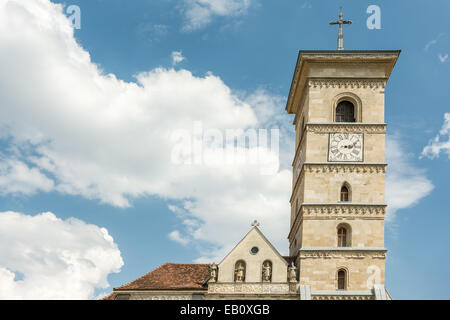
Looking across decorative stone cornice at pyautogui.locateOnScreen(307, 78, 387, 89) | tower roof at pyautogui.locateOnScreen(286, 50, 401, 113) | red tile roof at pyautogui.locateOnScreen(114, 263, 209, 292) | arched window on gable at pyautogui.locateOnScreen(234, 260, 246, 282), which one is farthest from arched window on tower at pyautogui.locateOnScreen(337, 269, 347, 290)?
tower roof at pyautogui.locateOnScreen(286, 50, 401, 113)

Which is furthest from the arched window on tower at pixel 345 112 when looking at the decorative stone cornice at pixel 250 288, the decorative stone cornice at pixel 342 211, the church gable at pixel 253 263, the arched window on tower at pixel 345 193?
the decorative stone cornice at pixel 250 288

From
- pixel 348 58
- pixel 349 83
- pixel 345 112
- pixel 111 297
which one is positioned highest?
pixel 348 58

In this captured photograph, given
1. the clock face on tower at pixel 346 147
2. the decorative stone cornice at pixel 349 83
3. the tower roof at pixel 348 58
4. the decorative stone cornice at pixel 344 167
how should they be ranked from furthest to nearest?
the decorative stone cornice at pixel 349 83
the tower roof at pixel 348 58
the clock face on tower at pixel 346 147
the decorative stone cornice at pixel 344 167

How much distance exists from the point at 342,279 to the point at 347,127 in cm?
855

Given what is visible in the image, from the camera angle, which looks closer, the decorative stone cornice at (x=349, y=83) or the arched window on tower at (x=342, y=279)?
the arched window on tower at (x=342, y=279)

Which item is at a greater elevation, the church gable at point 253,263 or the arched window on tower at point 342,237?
the arched window on tower at point 342,237

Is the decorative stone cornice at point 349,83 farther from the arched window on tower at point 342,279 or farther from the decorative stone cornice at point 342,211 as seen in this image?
the arched window on tower at point 342,279

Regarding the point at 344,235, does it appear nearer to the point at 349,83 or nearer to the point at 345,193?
the point at 345,193

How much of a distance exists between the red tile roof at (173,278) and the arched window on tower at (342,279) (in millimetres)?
7220

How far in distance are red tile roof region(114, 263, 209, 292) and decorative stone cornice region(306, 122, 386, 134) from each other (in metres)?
10.1

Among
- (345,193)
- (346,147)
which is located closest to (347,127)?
(346,147)

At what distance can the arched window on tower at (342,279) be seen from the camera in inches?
1350

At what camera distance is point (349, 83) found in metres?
37.9
